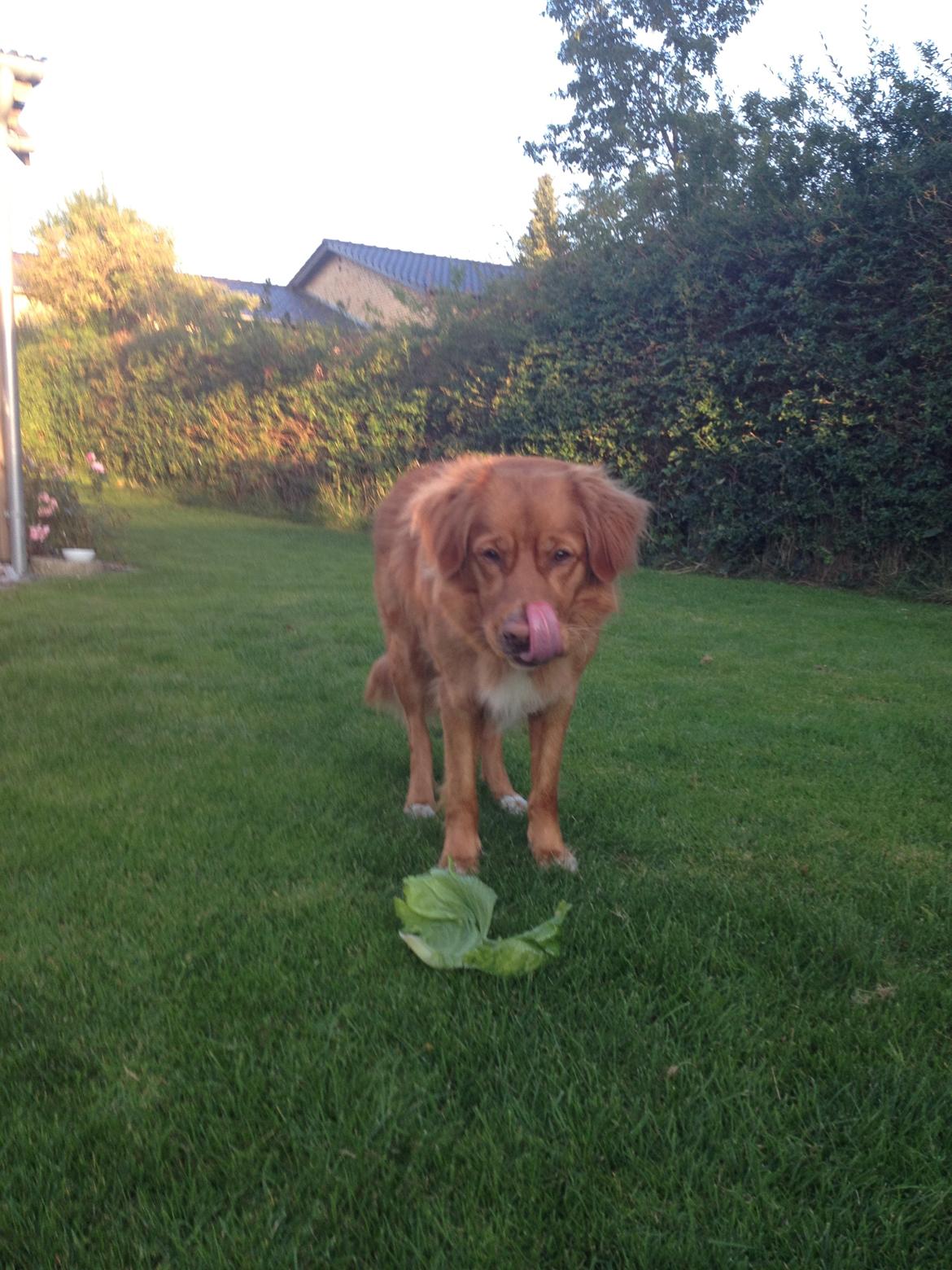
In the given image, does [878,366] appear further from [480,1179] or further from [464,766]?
[480,1179]

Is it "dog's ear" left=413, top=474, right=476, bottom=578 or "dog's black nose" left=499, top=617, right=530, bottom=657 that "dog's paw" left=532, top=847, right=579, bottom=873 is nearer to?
"dog's black nose" left=499, top=617, right=530, bottom=657

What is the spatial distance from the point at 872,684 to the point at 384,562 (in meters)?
3.27

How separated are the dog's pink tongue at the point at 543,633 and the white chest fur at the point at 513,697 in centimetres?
29

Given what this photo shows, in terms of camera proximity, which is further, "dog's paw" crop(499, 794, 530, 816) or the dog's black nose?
"dog's paw" crop(499, 794, 530, 816)

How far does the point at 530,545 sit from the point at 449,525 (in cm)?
28

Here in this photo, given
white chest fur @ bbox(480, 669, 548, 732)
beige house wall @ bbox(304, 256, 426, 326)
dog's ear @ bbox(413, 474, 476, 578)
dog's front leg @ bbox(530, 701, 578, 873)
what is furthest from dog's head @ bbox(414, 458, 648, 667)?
beige house wall @ bbox(304, 256, 426, 326)

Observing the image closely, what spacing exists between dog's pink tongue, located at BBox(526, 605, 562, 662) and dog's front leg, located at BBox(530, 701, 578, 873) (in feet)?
1.44

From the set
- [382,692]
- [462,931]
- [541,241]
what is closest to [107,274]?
[541,241]

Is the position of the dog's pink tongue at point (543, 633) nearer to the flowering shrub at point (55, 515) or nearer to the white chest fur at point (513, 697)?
the white chest fur at point (513, 697)

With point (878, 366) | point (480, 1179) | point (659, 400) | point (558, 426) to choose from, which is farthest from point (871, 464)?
point (480, 1179)

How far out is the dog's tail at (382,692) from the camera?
428 centimetres

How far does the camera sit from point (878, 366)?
29.9ft

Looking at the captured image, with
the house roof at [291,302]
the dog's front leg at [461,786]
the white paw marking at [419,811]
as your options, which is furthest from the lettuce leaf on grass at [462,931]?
the house roof at [291,302]

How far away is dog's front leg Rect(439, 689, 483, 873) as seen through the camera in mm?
3031
